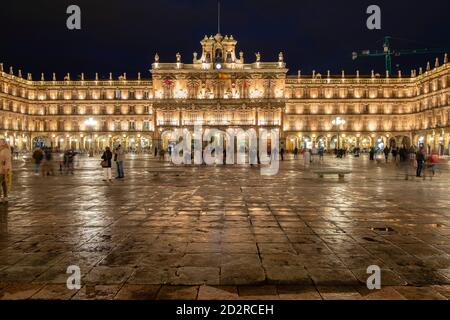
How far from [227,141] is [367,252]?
75.7 m

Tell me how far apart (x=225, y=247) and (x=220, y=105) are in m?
75.8

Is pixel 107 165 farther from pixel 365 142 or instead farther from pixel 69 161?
pixel 365 142

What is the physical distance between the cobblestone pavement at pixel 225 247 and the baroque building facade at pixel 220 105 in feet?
220

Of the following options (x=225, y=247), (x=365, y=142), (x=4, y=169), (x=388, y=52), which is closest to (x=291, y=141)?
→ (x=365, y=142)

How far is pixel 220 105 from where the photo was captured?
8200cm

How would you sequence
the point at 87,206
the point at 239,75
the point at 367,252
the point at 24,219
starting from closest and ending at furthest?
the point at 367,252 < the point at 24,219 < the point at 87,206 < the point at 239,75

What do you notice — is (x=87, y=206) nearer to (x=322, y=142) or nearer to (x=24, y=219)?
(x=24, y=219)

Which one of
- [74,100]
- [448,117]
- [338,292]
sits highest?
[74,100]

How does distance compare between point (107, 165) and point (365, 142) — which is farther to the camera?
point (365, 142)

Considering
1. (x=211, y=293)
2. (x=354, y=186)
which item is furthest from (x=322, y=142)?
(x=211, y=293)

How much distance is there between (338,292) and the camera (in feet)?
16.4

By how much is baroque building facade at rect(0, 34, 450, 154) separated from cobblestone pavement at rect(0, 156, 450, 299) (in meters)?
67.0

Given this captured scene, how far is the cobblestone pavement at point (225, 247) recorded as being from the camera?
5.16 metres

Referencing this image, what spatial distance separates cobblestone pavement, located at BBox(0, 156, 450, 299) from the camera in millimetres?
5156
